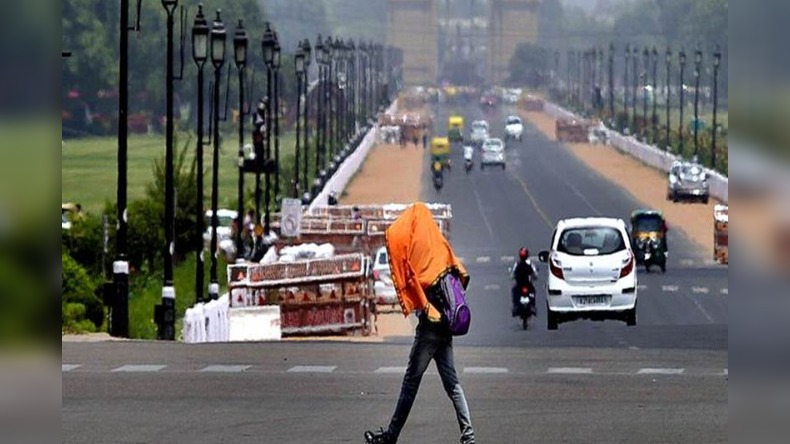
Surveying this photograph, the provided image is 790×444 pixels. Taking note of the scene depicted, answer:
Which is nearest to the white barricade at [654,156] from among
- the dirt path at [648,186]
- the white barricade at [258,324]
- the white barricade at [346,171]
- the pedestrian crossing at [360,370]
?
the dirt path at [648,186]

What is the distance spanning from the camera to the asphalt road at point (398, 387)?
41.0 feet

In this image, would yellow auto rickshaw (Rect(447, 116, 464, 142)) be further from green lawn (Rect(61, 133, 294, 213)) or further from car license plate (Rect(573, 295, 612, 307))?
car license plate (Rect(573, 295, 612, 307))

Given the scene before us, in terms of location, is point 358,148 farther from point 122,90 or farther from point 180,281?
point 122,90

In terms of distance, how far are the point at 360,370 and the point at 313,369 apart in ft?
1.43

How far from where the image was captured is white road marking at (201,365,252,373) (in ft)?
59.7

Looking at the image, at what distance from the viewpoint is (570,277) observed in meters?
28.9

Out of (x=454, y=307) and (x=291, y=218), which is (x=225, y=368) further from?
(x=291, y=218)

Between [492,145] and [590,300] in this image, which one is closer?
[590,300]

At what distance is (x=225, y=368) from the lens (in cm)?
1861

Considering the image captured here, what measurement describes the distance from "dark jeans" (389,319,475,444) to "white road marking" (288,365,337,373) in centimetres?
751

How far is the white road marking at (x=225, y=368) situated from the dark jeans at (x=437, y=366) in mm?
7358

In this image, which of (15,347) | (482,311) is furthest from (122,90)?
(15,347)

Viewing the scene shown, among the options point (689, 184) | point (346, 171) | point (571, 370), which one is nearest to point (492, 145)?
point (346, 171)

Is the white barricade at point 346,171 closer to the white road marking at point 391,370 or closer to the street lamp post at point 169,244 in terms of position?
the street lamp post at point 169,244
